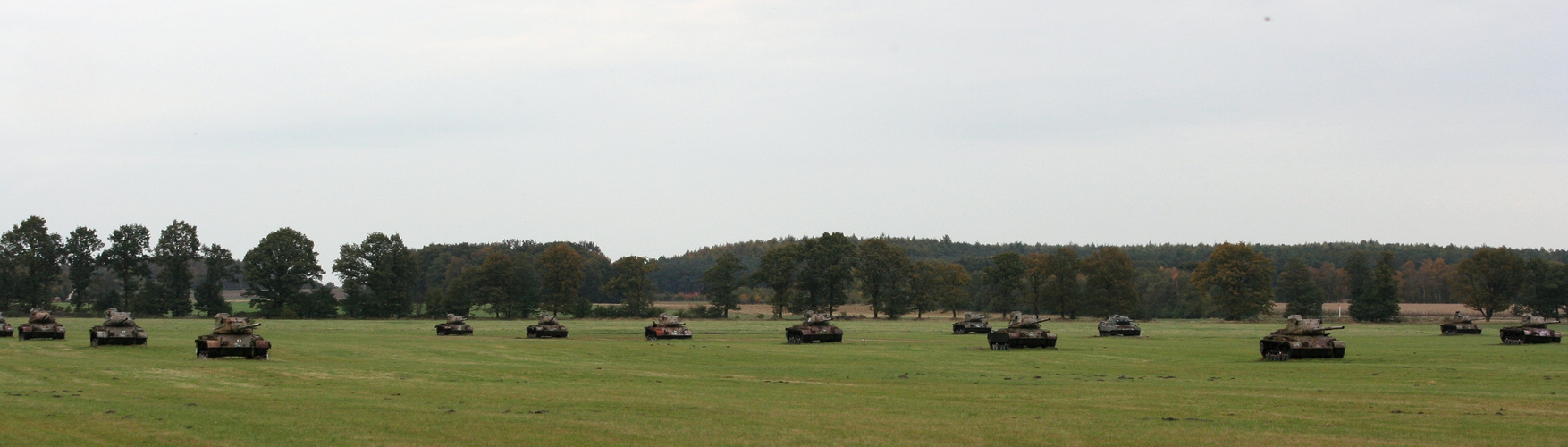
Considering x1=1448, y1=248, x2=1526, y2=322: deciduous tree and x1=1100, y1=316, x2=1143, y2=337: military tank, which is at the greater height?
x1=1448, y1=248, x2=1526, y2=322: deciduous tree

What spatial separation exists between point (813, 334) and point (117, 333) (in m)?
30.2

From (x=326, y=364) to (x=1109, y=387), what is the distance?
22342mm

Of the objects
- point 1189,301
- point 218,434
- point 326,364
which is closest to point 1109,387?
point 218,434

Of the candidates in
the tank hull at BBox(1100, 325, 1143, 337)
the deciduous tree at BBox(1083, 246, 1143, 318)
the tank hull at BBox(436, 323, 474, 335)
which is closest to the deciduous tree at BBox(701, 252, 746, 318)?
the deciduous tree at BBox(1083, 246, 1143, 318)

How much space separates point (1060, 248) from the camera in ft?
438

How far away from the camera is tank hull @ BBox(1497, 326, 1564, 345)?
5383 centimetres

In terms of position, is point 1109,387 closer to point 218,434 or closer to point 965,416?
point 965,416

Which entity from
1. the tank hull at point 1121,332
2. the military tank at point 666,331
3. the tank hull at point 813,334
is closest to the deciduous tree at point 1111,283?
the tank hull at point 1121,332

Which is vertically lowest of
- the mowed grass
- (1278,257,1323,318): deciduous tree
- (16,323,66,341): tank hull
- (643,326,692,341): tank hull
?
the mowed grass

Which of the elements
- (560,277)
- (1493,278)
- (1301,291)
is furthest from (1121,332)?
(560,277)

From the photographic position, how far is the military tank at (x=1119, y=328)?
68.4 meters

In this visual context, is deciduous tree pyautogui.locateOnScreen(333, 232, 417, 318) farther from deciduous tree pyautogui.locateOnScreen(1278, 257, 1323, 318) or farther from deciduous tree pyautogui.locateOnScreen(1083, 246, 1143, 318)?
deciduous tree pyautogui.locateOnScreen(1278, 257, 1323, 318)

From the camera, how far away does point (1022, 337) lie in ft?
160

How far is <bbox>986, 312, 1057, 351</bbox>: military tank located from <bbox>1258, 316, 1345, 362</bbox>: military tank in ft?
35.1
